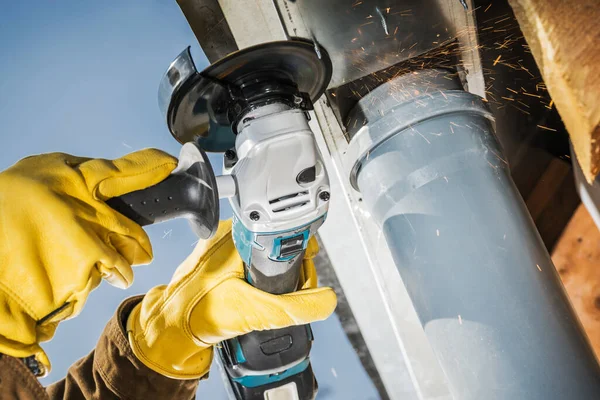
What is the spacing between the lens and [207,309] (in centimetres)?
137

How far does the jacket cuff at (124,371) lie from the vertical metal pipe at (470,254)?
0.82 meters

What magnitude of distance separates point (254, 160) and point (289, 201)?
0.44 feet

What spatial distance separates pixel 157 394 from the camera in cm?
147

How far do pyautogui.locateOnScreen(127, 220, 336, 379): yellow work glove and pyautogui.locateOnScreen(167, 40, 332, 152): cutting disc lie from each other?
34 cm

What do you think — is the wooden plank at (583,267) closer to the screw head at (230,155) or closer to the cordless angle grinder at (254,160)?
the cordless angle grinder at (254,160)

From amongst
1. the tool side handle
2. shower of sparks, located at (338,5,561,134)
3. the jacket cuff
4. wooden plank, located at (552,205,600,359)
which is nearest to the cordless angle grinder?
the tool side handle

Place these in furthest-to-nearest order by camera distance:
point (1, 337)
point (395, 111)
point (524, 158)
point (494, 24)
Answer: point (524, 158)
point (494, 24)
point (395, 111)
point (1, 337)

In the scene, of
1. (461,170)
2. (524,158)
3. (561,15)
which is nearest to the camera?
(561,15)

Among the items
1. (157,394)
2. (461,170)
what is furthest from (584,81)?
(157,394)

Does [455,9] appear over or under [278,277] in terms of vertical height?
over

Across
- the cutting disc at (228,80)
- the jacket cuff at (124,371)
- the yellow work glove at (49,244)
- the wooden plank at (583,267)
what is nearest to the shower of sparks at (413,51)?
the cutting disc at (228,80)

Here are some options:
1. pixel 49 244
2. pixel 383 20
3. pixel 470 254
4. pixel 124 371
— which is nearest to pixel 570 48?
pixel 470 254

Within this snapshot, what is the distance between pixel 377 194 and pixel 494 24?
2.79 feet

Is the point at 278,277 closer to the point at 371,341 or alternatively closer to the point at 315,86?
the point at 315,86
